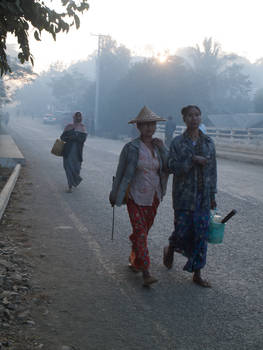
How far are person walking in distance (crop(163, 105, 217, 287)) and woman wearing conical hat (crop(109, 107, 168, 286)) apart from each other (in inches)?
8.1

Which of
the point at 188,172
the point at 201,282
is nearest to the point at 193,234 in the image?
the point at 201,282

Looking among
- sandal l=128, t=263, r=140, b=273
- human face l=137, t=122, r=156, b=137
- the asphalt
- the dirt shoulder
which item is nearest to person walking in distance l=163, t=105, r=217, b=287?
A: human face l=137, t=122, r=156, b=137

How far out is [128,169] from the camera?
492 cm

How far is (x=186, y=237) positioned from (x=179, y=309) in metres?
0.90

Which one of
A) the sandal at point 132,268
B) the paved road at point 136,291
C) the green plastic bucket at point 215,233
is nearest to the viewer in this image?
the paved road at point 136,291

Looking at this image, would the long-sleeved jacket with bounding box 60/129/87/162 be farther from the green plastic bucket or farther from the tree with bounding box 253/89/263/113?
the tree with bounding box 253/89/263/113

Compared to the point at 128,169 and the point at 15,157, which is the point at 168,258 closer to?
the point at 128,169

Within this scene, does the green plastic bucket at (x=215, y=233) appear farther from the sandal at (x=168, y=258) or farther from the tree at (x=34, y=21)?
the tree at (x=34, y=21)

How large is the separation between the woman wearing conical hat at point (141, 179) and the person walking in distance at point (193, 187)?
0.21 metres

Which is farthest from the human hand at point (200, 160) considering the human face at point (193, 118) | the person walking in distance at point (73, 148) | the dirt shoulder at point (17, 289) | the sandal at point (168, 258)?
the person walking in distance at point (73, 148)

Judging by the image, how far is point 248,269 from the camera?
536 cm

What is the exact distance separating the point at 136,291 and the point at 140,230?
2.06 feet

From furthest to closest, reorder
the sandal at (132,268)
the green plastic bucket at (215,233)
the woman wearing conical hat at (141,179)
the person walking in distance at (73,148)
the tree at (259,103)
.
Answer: the tree at (259,103) → the person walking in distance at (73,148) → the sandal at (132,268) → the woman wearing conical hat at (141,179) → the green plastic bucket at (215,233)

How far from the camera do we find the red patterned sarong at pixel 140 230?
4812mm
